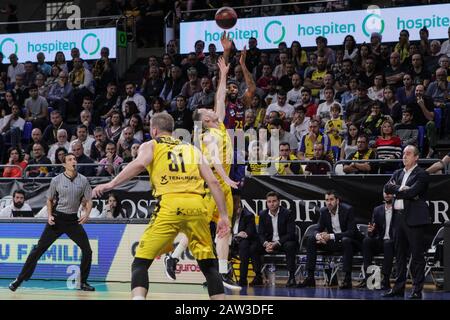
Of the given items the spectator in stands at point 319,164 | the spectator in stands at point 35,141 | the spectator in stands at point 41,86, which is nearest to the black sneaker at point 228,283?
the spectator in stands at point 319,164

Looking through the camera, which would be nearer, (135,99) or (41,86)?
(135,99)

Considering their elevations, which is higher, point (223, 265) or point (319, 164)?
point (319, 164)

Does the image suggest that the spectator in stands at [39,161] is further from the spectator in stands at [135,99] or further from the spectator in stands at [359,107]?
the spectator in stands at [359,107]

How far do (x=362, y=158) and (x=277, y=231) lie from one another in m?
2.23

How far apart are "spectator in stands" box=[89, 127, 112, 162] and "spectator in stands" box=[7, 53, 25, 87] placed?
6510mm

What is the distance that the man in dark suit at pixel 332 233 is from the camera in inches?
649

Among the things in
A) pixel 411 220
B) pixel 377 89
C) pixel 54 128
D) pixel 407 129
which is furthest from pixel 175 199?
pixel 54 128

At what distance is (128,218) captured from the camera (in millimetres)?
18172

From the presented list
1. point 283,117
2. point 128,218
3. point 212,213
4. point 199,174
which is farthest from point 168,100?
point 199,174

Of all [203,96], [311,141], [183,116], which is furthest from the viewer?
[203,96]

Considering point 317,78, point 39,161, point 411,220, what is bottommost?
point 411,220

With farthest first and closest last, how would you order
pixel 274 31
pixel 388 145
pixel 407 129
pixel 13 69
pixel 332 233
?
pixel 13 69 → pixel 274 31 → pixel 407 129 → pixel 388 145 → pixel 332 233

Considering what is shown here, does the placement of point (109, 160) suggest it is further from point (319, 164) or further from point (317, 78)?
point (317, 78)

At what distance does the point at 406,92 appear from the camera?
63.8ft
